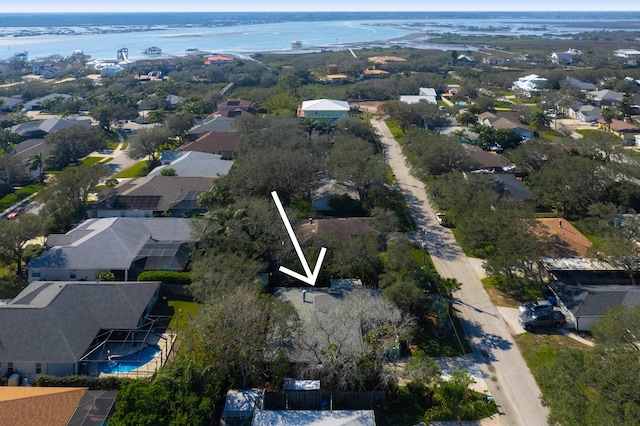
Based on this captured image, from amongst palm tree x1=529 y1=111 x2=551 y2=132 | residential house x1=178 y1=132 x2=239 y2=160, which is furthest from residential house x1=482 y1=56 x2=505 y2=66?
residential house x1=178 y1=132 x2=239 y2=160

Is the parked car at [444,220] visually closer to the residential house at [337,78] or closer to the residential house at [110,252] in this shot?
the residential house at [110,252]

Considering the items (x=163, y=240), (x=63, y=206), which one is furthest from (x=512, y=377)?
(x=63, y=206)

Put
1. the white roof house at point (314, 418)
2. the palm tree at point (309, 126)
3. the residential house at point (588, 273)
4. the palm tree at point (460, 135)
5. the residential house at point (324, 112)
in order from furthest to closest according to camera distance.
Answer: the residential house at point (324, 112)
the palm tree at point (460, 135)
the palm tree at point (309, 126)
the residential house at point (588, 273)
the white roof house at point (314, 418)

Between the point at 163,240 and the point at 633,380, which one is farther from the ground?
the point at 633,380

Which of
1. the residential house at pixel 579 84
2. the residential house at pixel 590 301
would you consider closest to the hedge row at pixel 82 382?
the residential house at pixel 590 301

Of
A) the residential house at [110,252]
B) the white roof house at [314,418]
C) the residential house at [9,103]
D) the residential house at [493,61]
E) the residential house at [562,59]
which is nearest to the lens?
the white roof house at [314,418]

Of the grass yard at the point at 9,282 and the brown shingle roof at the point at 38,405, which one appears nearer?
the brown shingle roof at the point at 38,405

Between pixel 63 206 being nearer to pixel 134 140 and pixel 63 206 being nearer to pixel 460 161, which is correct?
pixel 134 140
